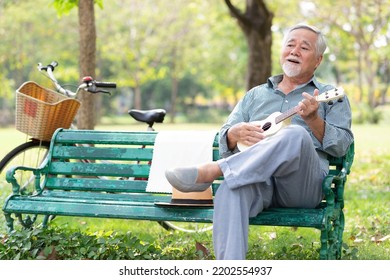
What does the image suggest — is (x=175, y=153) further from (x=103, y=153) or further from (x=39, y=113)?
(x=39, y=113)

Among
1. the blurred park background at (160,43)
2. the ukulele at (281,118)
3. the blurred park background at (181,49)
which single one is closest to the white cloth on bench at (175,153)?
the ukulele at (281,118)

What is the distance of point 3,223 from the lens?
5.27 meters

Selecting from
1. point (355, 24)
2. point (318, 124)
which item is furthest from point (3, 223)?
point (355, 24)

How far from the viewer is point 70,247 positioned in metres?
4.49

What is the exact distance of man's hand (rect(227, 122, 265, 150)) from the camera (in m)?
4.13

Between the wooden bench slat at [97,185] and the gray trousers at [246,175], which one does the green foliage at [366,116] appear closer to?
the wooden bench slat at [97,185]

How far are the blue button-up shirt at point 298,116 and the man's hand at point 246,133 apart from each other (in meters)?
0.08

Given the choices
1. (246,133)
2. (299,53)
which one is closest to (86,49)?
(299,53)

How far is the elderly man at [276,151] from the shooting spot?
12.2 ft

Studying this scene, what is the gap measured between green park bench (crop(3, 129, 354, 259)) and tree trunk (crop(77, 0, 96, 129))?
1593 mm

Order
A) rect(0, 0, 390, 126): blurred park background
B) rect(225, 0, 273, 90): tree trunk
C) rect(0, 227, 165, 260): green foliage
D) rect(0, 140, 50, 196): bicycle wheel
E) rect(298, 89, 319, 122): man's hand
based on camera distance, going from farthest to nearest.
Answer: rect(0, 0, 390, 126): blurred park background, rect(225, 0, 273, 90): tree trunk, rect(0, 140, 50, 196): bicycle wheel, rect(0, 227, 165, 260): green foliage, rect(298, 89, 319, 122): man's hand

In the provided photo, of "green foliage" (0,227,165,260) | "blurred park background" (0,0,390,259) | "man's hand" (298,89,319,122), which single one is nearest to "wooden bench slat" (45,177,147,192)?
"green foliage" (0,227,165,260)

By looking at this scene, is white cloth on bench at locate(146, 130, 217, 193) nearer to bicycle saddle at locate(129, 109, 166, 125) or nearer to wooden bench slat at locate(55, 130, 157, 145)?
wooden bench slat at locate(55, 130, 157, 145)

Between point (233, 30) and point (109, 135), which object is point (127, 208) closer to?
point (109, 135)
